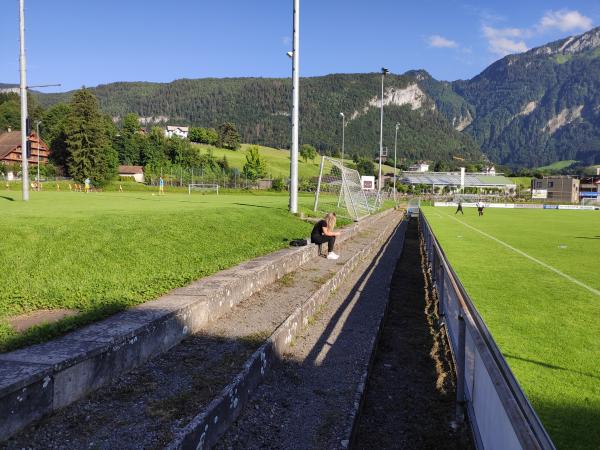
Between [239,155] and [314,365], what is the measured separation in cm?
14317

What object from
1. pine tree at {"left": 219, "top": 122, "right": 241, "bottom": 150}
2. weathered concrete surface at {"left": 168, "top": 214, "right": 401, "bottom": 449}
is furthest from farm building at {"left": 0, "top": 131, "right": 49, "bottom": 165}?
weathered concrete surface at {"left": 168, "top": 214, "right": 401, "bottom": 449}

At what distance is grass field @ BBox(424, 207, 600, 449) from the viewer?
449 centimetres

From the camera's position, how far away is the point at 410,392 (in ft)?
18.3

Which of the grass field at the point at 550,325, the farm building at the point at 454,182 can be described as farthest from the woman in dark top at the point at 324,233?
the farm building at the point at 454,182

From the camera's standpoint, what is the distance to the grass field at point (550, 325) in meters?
4.49

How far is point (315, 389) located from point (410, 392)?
1.15 m

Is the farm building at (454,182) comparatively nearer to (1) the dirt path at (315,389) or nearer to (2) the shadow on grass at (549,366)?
(1) the dirt path at (315,389)

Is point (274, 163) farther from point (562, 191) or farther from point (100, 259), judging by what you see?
point (100, 259)

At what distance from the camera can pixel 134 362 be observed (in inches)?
194

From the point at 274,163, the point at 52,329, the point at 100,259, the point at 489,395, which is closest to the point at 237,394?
the point at 52,329

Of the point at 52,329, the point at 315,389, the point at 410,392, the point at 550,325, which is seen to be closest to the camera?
the point at 52,329

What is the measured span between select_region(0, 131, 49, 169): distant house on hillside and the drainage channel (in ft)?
272

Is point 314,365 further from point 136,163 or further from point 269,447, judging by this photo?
point 136,163

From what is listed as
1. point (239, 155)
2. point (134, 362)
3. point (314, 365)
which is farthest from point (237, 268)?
point (239, 155)
